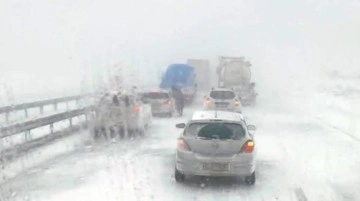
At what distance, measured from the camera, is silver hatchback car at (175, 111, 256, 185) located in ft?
38.8

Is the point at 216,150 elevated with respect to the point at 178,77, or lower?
elevated

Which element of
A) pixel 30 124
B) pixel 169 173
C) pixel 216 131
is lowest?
pixel 169 173

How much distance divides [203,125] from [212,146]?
66 cm

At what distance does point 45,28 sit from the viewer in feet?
302

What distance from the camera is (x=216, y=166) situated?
38.8 ft

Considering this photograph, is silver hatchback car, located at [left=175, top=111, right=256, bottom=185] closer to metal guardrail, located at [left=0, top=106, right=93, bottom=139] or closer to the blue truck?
metal guardrail, located at [left=0, top=106, right=93, bottom=139]

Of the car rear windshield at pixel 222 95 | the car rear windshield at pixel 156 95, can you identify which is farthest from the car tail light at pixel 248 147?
the car rear windshield at pixel 156 95

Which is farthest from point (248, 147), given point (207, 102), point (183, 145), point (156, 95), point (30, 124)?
point (156, 95)

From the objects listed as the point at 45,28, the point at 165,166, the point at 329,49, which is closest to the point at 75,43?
the point at 45,28

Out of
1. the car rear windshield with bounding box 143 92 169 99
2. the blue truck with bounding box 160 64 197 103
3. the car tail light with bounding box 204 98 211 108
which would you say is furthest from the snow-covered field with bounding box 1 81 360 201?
the blue truck with bounding box 160 64 197 103

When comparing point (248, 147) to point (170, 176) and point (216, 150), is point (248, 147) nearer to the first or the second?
point (216, 150)

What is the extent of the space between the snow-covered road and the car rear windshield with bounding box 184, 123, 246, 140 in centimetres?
105

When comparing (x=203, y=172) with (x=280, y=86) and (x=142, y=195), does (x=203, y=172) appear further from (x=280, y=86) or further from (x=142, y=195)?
(x=280, y=86)

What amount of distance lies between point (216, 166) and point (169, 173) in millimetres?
1982
